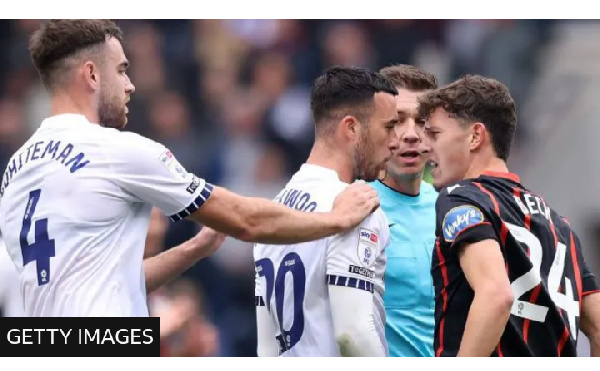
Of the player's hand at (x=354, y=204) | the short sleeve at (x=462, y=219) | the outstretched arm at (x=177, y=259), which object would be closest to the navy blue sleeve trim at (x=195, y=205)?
the player's hand at (x=354, y=204)

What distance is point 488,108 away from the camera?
16.5 feet

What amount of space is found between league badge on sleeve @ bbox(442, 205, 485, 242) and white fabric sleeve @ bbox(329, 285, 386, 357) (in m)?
0.46

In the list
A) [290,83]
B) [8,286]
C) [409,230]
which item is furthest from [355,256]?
[290,83]

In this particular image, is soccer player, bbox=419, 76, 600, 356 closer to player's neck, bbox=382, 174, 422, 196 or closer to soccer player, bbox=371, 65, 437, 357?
soccer player, bbox=371, 65, 437, 357

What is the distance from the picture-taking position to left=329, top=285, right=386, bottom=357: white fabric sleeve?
467cm

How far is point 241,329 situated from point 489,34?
3.86m

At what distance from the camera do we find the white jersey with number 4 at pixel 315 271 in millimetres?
4762

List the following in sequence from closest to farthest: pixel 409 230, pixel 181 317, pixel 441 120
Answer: pixel 441 120, pixel 409 230, pixel 181 317

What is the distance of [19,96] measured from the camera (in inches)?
395

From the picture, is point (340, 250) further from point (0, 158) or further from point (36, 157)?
point (0, 158)

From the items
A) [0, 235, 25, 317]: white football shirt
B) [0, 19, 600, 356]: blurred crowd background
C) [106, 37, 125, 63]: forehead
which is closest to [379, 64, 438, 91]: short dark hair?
[106, 37, 125, 63]: forehead

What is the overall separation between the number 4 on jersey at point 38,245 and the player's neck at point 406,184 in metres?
2.38

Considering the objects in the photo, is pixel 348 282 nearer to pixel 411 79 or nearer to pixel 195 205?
pixel 195 205

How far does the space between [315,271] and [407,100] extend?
172 cm
